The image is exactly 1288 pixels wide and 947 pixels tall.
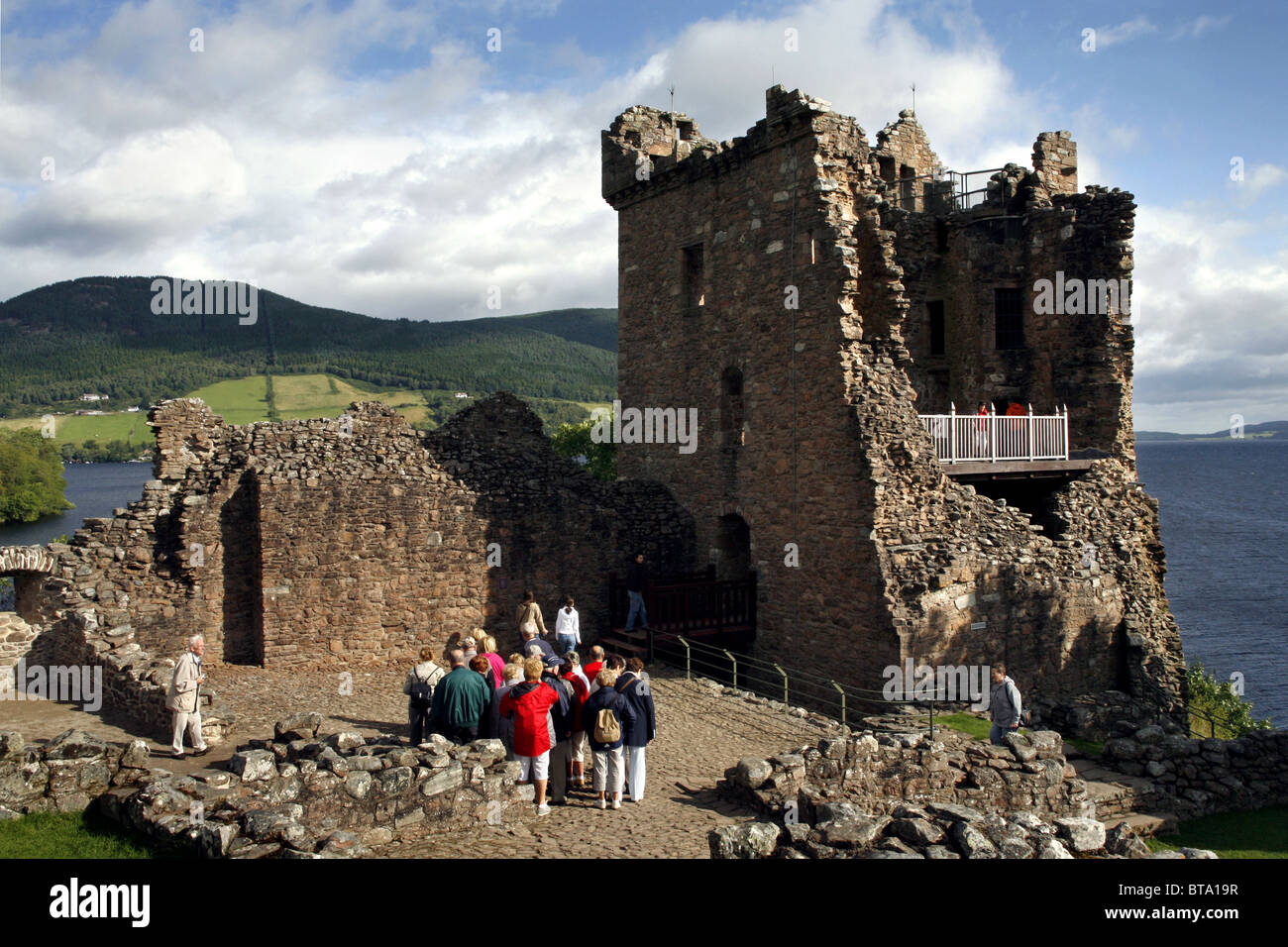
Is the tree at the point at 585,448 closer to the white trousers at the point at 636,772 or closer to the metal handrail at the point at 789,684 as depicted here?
the metal handrail at the point at 789,684

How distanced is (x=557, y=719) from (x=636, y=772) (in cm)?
106

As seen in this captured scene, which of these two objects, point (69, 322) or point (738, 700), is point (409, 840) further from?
point (69, 322)

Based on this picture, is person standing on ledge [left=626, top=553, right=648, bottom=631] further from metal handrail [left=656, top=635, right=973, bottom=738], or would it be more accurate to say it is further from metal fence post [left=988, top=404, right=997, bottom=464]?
metal fence post [left=988, top=404, right=997, bottom=464]

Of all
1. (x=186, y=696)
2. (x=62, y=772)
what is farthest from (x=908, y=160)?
(x=62, y=772)

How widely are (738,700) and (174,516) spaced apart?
34.1ft

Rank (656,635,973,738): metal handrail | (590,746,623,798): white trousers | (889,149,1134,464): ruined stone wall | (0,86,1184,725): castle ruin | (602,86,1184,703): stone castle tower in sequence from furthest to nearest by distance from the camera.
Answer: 1. (889,149,1134,464): ruined stone wall
2. (602,86,1184,703): stone castle tower
3. (0,86,1184,725): castle ruin
4. (656,635,973,738): metal handrail
5. (590,746,623,798): white trousers

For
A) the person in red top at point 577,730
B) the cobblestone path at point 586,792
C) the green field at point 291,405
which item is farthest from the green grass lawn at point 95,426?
the person in red top at point 577,730

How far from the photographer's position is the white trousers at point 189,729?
12.3 meters

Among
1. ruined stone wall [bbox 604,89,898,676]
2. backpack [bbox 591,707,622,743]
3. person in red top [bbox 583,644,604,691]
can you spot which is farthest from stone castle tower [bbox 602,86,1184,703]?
backpack [bbox 591,707,622,743]

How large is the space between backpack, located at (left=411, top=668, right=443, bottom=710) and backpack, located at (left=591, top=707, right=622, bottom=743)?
2.54 meters

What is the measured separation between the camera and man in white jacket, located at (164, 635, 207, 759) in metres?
12.3

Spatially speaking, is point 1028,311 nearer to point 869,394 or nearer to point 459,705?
point 869,394

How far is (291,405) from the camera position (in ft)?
274
